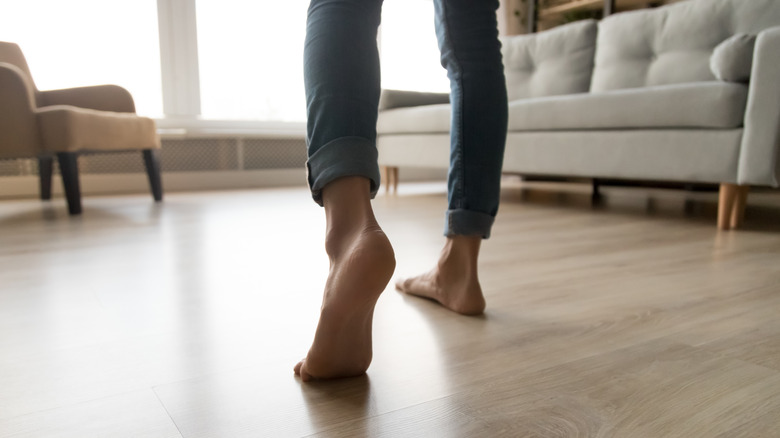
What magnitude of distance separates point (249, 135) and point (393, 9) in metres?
1.65

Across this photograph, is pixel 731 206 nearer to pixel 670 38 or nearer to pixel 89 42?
pixel 670 38

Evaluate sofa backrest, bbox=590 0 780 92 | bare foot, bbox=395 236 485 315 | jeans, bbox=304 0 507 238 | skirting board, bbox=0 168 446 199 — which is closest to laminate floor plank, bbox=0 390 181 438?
jeans, bbox=304 0 507 238

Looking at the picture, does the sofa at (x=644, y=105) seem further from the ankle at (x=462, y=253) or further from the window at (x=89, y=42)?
the window at (x=89, y=42)

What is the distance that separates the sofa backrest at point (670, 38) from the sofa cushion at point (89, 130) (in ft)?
7.27

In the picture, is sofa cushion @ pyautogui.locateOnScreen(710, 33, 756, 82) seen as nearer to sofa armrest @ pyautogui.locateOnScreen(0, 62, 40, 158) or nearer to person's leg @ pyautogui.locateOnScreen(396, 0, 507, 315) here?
person's leg @ pyautogui.locateOnScreen(396, 0, 507, 315)

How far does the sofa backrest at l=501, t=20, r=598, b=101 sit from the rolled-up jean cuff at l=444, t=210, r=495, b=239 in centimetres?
241

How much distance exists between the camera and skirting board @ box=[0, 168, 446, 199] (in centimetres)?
278

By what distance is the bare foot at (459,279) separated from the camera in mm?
782

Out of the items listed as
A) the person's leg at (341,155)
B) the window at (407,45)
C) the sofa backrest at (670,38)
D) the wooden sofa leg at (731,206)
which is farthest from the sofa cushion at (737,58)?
the window at (407,45)

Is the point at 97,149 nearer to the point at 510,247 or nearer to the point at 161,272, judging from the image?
the point at 161,272

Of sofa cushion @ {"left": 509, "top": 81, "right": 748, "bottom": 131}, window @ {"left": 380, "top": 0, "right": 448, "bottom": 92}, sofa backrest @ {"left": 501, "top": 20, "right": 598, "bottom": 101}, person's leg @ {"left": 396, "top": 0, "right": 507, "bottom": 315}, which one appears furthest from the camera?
window @ {"left": 380, "top": 0, "right": 448, "bottom": 92}

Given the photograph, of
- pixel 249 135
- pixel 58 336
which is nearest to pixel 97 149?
pixel 249 135

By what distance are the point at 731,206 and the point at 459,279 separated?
133 cm

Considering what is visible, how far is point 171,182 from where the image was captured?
3.19 metres
